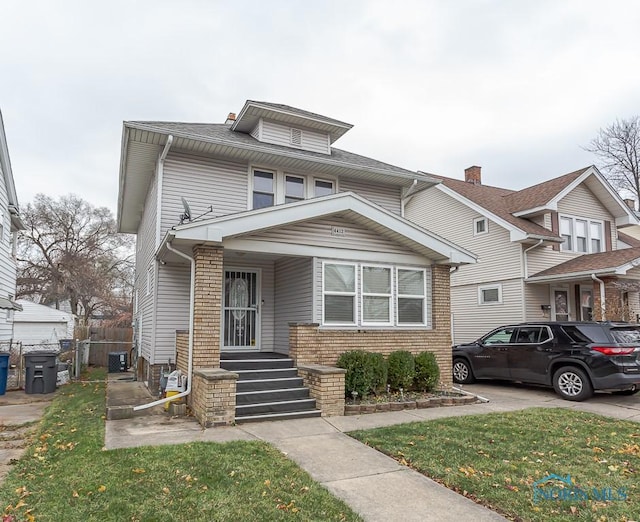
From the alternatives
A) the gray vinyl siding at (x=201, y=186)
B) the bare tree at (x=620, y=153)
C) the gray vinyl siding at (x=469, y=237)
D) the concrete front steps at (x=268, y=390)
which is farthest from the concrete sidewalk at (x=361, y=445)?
the bare tree at (x=620, y=153)

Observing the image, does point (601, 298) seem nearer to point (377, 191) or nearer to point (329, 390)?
point (377, 191)

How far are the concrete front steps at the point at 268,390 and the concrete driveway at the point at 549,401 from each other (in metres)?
3.77

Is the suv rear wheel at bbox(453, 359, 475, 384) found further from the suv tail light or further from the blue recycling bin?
the blue recycling bin

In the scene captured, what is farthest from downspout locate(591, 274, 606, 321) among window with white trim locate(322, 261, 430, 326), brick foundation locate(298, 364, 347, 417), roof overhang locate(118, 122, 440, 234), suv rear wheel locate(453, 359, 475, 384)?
brick foundation locate(298, 364, 347, 417)

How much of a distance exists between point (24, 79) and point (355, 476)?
15218mm

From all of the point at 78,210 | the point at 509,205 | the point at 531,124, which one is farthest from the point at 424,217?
the point at 78,210

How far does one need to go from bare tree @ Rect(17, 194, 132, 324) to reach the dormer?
96.9 ft

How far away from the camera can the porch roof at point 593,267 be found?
13766 millimetres

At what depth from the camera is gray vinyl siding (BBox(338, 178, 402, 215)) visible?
40.2ft

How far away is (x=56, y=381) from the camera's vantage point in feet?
38.1

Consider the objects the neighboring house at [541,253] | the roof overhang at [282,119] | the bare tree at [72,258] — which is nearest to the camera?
the roof overhang at [282,119]

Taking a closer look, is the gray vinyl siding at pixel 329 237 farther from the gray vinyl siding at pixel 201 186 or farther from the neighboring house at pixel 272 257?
the gray vinyl siding at pixel 201 186

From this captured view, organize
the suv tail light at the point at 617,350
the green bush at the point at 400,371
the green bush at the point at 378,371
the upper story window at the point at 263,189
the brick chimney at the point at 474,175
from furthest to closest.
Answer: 1. the brick chimney at the point at 474,175
2. the upper story window at the point at 263,189
3. the green bush at the point at 400,371
4. the suv tail light at the point at 617,350
5. the green bush at the point at 378,371

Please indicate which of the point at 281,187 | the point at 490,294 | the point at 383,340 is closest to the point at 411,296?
the point at 383,340
